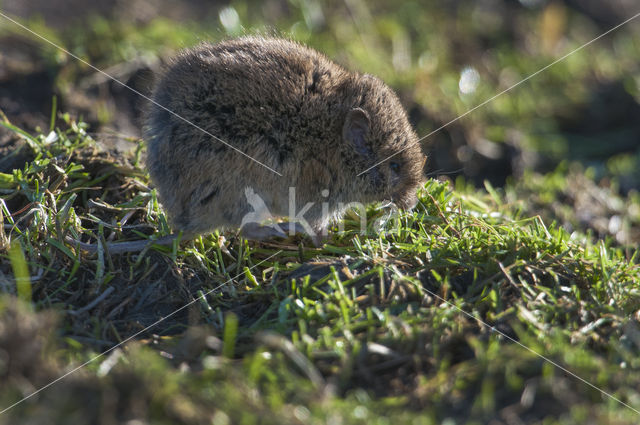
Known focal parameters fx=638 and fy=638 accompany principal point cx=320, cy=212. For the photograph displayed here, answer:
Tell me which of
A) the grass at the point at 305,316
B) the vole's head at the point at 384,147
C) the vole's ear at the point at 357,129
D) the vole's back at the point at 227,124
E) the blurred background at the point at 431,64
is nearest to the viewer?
the grass at the point at 305,316

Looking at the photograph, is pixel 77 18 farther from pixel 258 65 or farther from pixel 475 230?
pixel 475 230

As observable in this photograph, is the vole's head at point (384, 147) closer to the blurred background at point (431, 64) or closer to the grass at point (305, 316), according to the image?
the grass at point (305, 316)

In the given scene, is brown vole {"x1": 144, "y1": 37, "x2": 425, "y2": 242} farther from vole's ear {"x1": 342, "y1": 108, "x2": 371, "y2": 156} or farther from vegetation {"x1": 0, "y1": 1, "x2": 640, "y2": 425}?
vegetation {"x1": 0, "y1": 1, "x2": 640, "y2": 425}

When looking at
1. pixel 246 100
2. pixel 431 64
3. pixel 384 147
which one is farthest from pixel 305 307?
pixel 431 64

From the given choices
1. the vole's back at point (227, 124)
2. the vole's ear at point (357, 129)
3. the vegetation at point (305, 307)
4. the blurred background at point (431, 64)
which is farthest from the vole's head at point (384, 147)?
the blurred background at point (431, 64)

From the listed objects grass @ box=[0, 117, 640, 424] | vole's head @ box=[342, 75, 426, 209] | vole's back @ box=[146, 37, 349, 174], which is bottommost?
grass @ box=[0, 117, 640, 424]

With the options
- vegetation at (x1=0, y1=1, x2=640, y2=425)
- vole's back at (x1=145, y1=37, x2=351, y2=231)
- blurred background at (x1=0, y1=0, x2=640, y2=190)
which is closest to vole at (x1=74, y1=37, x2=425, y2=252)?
vole's back at (x1=145, y1=37, x2=351, y2=231)

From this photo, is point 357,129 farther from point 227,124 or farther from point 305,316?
point 305,316
